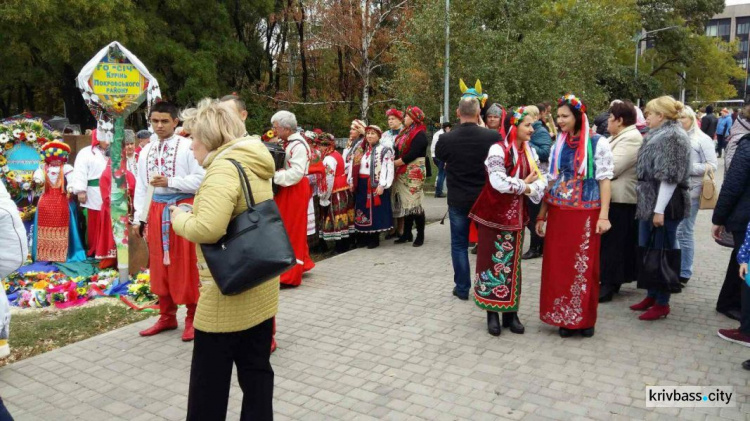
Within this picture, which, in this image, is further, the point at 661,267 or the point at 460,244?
the point at 460,244

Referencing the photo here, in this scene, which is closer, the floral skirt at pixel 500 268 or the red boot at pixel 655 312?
the floral skirt at pixel 500 268

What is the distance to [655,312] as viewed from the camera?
5371 mm

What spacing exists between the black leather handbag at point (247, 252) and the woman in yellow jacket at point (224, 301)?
5cm

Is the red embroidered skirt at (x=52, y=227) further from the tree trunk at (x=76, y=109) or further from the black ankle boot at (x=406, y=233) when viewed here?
the tree trunk at (x=76, y=109)

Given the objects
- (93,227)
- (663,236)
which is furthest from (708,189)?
(93,227)

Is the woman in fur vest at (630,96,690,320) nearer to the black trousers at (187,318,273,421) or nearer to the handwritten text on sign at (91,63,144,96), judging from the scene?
the black trousers at (187,318,273,421)

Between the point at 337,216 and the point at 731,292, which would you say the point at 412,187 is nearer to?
the point at 337,216

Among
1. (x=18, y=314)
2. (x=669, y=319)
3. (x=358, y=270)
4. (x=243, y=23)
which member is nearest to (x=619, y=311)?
(x=669, y=319)

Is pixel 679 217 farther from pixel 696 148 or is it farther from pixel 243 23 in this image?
pixel 243 23

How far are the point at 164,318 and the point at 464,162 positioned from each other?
122 inches

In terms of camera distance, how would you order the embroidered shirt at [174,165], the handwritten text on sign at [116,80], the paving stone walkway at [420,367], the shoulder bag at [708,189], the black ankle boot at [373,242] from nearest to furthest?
the paving stone walkway at [420,367] < the embroidered shirt at [174,165] < the shoulder bag at [708,189] < the handwritten text on sign at [116,80] < the black ankle boot at [373,242]

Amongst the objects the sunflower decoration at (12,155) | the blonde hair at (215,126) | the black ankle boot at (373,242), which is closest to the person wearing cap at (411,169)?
the black ankle boot at (373,242)

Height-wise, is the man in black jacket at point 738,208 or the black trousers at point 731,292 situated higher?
the man in black jacket at point 738,208

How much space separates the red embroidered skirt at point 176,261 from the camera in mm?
4930
